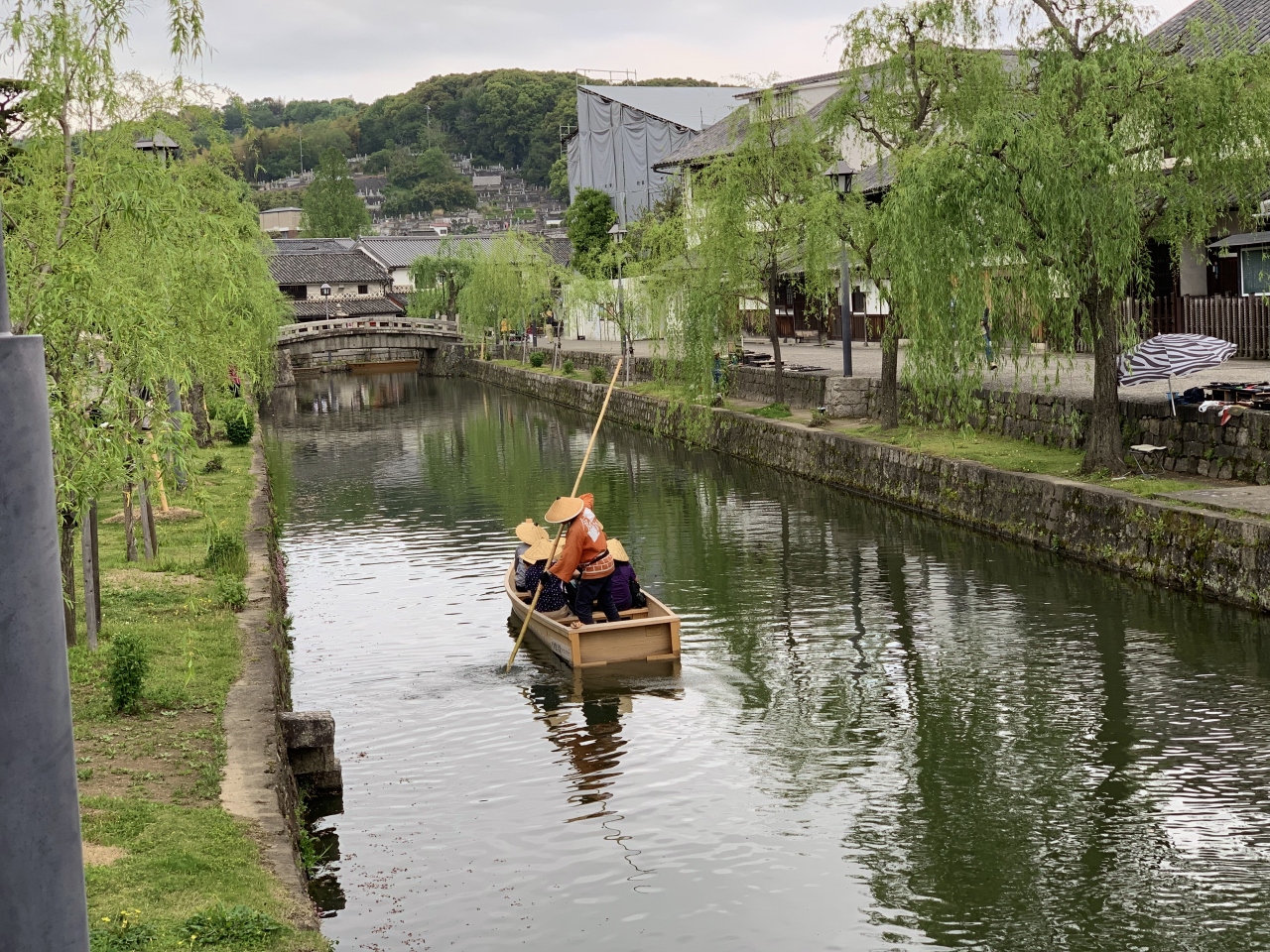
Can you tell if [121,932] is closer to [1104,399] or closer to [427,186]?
[1104,399]

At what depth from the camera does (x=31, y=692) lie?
309 centimetres

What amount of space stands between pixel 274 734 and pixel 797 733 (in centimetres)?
444

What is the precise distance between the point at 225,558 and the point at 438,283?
191 ft

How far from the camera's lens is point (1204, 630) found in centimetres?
1439

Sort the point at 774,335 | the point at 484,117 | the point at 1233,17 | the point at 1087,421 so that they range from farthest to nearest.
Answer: the point at 484,117 → the point at 774,335 → the point at 1233,17 → the point at 1087,421

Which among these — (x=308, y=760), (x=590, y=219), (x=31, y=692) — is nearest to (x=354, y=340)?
(x=590, y=219)

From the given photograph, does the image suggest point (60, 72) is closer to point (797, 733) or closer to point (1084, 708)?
point (797, 733)

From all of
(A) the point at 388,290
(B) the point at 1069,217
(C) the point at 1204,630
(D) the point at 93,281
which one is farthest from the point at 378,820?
(A) the point at 388,290

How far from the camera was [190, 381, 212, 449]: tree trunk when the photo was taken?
27.3 meters

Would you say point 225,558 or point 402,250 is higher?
point 402,250

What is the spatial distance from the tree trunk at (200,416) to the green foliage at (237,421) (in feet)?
1.25

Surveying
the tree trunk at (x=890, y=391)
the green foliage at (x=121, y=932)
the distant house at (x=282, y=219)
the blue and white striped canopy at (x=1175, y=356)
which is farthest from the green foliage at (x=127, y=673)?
the distant house at (x=282, y=219)

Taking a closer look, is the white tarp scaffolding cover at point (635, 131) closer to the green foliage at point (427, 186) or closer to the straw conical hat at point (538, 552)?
the straw conical hat at point (538, 552)

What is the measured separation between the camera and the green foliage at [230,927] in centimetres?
640
